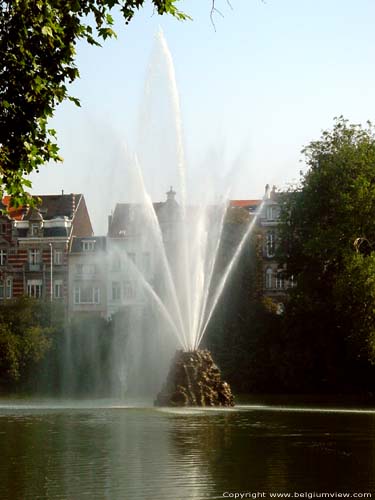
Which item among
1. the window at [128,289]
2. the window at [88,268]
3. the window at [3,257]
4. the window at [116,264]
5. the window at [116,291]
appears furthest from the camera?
the window at [116,264]

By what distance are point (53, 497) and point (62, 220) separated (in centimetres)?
8303

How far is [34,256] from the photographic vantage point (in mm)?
98438

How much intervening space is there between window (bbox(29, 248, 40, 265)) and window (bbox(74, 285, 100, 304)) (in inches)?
179

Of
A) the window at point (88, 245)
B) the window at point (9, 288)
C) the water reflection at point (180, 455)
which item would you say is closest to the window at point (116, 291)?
the window at point (88, 245)

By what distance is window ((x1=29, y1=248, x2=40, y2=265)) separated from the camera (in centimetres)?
9819

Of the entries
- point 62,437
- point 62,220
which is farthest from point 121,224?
point 62,437

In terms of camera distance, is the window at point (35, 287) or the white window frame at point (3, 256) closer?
the window at point (35, 287)

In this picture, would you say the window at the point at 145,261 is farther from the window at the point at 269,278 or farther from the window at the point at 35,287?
the window at the point at 35,287

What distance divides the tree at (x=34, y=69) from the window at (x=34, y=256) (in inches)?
3132

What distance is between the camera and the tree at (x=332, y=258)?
178ft

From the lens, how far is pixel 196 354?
38.4 m

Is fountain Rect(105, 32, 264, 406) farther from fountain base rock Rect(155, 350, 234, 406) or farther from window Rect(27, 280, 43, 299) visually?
window Rect(27, 280, 43, 299)

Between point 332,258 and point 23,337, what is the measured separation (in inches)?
1000

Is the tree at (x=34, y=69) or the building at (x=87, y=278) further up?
the building at (x=87, y=278)
